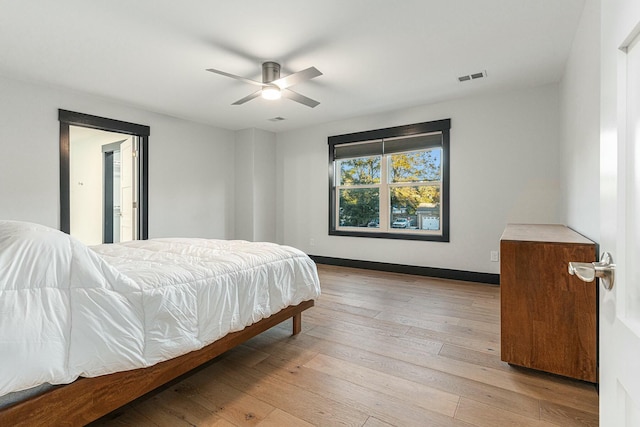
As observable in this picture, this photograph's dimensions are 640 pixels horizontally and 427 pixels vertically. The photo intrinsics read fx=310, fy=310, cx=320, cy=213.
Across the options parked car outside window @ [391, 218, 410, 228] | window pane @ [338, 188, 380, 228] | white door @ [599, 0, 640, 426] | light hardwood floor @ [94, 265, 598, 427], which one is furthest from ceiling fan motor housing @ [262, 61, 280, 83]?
parked car outside window @ [391, 218, 410, 228]

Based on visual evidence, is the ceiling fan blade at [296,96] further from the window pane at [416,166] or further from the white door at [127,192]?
the white door at [127,192]

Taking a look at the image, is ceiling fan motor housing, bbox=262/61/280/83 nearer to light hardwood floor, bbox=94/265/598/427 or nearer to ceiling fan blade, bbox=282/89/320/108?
ceiling fan blade, bbox=282/89/320/108

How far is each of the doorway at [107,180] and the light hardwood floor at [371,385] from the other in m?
3.13

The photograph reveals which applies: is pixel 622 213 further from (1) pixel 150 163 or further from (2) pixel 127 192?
(2) pixel 127 192

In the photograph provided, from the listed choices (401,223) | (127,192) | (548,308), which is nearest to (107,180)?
(127,192)

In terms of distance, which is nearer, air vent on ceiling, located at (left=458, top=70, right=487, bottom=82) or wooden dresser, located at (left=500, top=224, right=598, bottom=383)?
wooden dresser, located at (left=500, top=224, right=598, bottom=383)

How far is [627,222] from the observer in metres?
0.64

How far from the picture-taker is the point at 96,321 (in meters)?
1.22

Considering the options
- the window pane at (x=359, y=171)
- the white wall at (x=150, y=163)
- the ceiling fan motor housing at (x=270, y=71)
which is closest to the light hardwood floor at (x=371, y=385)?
the ceiling fan motor housing at (x=270, y=71)

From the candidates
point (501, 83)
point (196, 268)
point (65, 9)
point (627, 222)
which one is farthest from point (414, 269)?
point (65, 9)

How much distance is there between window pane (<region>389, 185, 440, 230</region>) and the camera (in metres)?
4.40

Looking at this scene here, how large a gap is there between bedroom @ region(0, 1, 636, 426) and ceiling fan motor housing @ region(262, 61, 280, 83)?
4.8 inches

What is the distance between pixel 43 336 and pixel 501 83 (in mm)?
4344

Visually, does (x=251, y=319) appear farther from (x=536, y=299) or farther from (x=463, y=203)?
(x=463, y=203)
